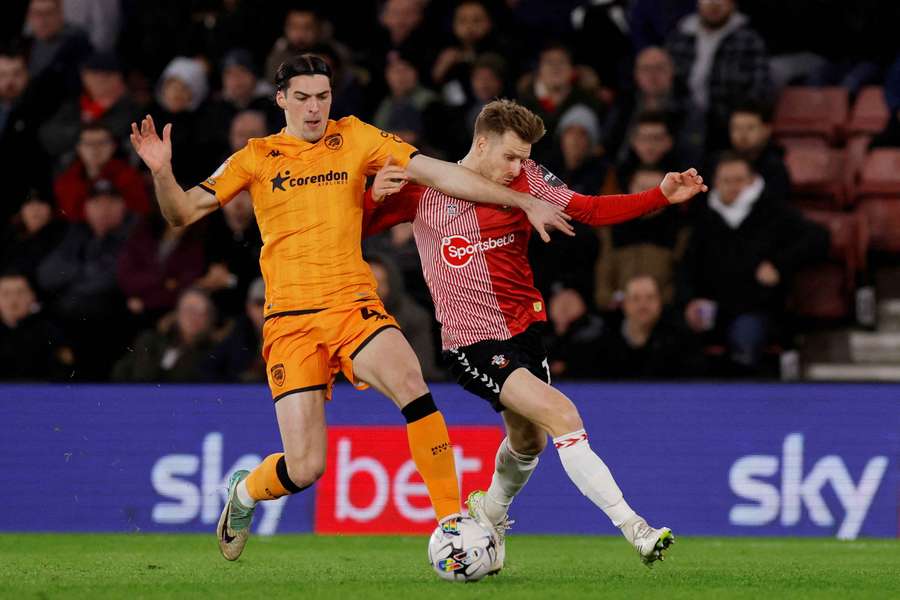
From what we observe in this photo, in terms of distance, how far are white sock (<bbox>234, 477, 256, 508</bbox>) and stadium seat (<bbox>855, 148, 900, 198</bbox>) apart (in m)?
7.35

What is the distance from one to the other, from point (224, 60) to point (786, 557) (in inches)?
324

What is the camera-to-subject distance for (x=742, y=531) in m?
11.6

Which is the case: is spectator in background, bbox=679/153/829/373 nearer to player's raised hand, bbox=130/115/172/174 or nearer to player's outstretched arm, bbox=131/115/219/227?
player's outstretched arm, bbox=131/115/219/227

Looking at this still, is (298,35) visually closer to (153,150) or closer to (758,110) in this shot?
(758,110)

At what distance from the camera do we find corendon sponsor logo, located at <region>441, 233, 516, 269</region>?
8.52 m

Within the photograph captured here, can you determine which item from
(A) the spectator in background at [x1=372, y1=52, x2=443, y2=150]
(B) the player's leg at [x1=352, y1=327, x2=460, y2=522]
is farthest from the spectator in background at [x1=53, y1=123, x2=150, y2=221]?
(B) the player's leg at [x1=352, y1=327, x2=460, y2=522]

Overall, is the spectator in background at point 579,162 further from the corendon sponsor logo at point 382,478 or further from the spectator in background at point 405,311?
the corendon sponsor logo at point 382,478

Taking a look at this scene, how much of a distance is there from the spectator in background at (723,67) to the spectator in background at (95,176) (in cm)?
488

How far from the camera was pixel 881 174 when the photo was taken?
13961 millimetres

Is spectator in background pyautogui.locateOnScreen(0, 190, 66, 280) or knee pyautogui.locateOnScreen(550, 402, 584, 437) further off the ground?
knee pyautogui.locateOnScreen(550, 402, 584, 437)

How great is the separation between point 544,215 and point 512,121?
0.55 m

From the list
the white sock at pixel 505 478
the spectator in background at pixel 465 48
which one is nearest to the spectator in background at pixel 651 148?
the spectator in background at pixel 465 48

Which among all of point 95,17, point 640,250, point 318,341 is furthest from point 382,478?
point 95,17

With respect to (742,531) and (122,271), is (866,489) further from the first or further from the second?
(122,271)
